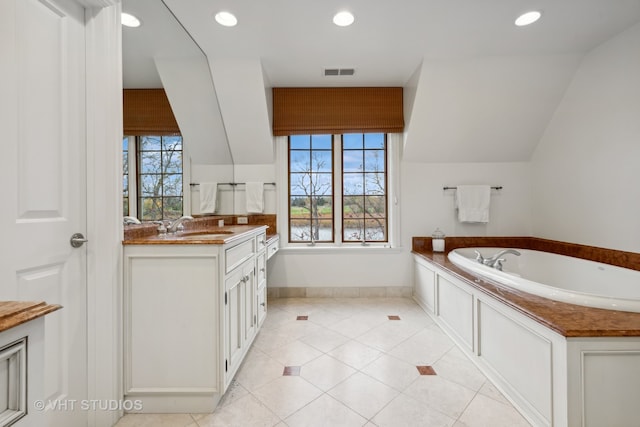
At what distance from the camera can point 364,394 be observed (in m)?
1.54

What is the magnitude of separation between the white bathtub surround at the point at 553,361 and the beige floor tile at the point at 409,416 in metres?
0.42

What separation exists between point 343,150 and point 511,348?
7.84 ft

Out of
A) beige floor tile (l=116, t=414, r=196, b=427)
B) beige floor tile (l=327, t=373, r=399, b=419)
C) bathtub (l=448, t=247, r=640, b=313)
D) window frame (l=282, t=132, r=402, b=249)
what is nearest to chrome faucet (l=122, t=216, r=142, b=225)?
beige floor tile (l=116, t=414, r=196, b=427)

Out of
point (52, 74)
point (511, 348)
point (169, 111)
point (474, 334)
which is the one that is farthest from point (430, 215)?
point (52, 74)

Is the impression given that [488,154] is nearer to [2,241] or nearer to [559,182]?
[559,182]

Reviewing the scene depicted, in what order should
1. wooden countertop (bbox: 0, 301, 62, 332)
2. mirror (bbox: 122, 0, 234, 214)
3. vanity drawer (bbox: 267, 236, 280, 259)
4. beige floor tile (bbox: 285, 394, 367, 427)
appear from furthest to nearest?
vanity drawer (bbox: 267, 236, 280, 259) < mirror (bbox: 122, 0, 234, 214) < beige floor tile (bbox: 285, 394, 367, 427) < wooden countertop (bbox: 0, 301, 62, 332)

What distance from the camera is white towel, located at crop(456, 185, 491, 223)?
302 cm

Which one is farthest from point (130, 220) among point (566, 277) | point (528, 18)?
point (566, 277)

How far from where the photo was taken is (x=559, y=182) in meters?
2.72

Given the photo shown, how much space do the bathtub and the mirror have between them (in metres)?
2.27

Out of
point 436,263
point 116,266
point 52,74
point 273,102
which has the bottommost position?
point 436,263

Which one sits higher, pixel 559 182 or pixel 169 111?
pixel 169 111

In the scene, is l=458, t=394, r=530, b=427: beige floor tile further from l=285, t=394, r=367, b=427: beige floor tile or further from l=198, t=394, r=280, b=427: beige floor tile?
l=198, t=394, r=280, b=427: beige floor tile

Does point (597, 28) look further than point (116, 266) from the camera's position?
Yes
